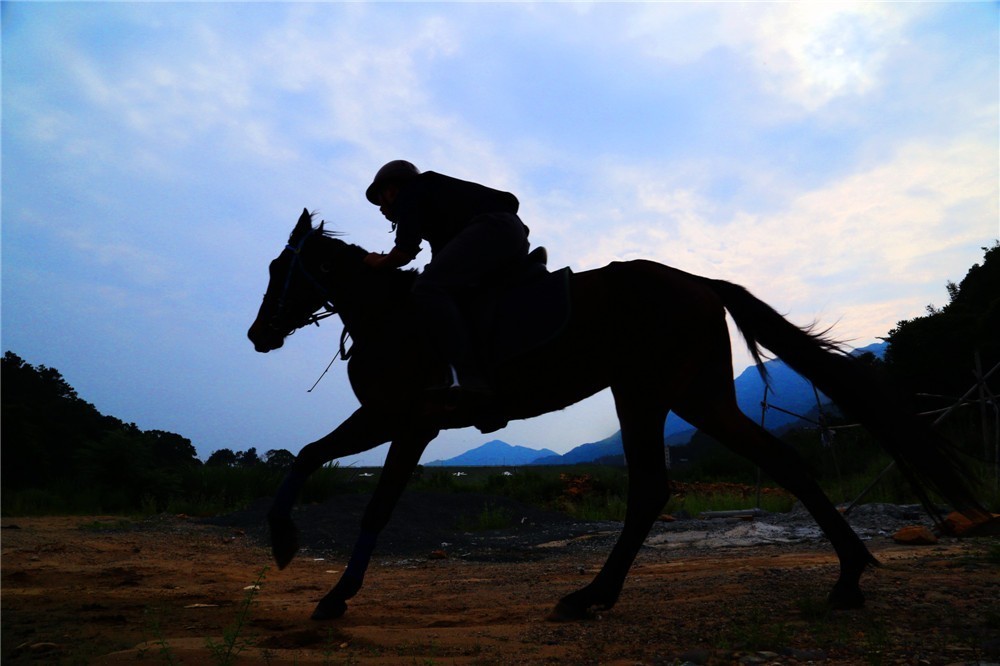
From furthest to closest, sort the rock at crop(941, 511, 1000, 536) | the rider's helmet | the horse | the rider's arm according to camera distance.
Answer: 1. the rock at crop(941, 511, 1000, 536)
2. the rider's helmet
3. the rider's arm
4. the horse

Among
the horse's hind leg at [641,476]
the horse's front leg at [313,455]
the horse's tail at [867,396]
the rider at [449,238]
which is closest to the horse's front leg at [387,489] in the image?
the horse's front leg at [313,455]

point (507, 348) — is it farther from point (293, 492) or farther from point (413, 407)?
point (293, 492)

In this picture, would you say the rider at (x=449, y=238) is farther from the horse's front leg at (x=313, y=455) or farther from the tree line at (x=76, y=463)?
the tree line at (x=76, y=463)

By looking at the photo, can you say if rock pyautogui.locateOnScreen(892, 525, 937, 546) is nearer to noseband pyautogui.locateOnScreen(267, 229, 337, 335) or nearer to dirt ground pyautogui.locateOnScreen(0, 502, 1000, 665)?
dirt ground pyautogui.locateOnScreen(0, 502, 1000, 665)

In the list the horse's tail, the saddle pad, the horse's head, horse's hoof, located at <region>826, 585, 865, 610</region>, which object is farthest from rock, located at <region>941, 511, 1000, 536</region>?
the horse's head

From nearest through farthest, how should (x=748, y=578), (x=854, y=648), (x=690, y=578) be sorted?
(x=854, y=648)
(x=748, y=578)
(x=690, y=578)

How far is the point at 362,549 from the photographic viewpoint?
4379 mm

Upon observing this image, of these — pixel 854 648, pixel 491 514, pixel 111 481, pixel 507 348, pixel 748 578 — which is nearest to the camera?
pixel 854 648

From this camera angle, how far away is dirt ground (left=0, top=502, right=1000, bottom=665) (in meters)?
3.03

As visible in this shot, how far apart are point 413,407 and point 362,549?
96 centimetres

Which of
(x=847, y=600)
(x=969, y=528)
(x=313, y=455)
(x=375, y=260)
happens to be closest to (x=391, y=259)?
(x=375, y=260)

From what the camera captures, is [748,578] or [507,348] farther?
[748,578]

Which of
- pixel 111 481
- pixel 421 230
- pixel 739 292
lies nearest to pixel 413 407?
pixel 421 230

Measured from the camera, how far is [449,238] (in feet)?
15.0
